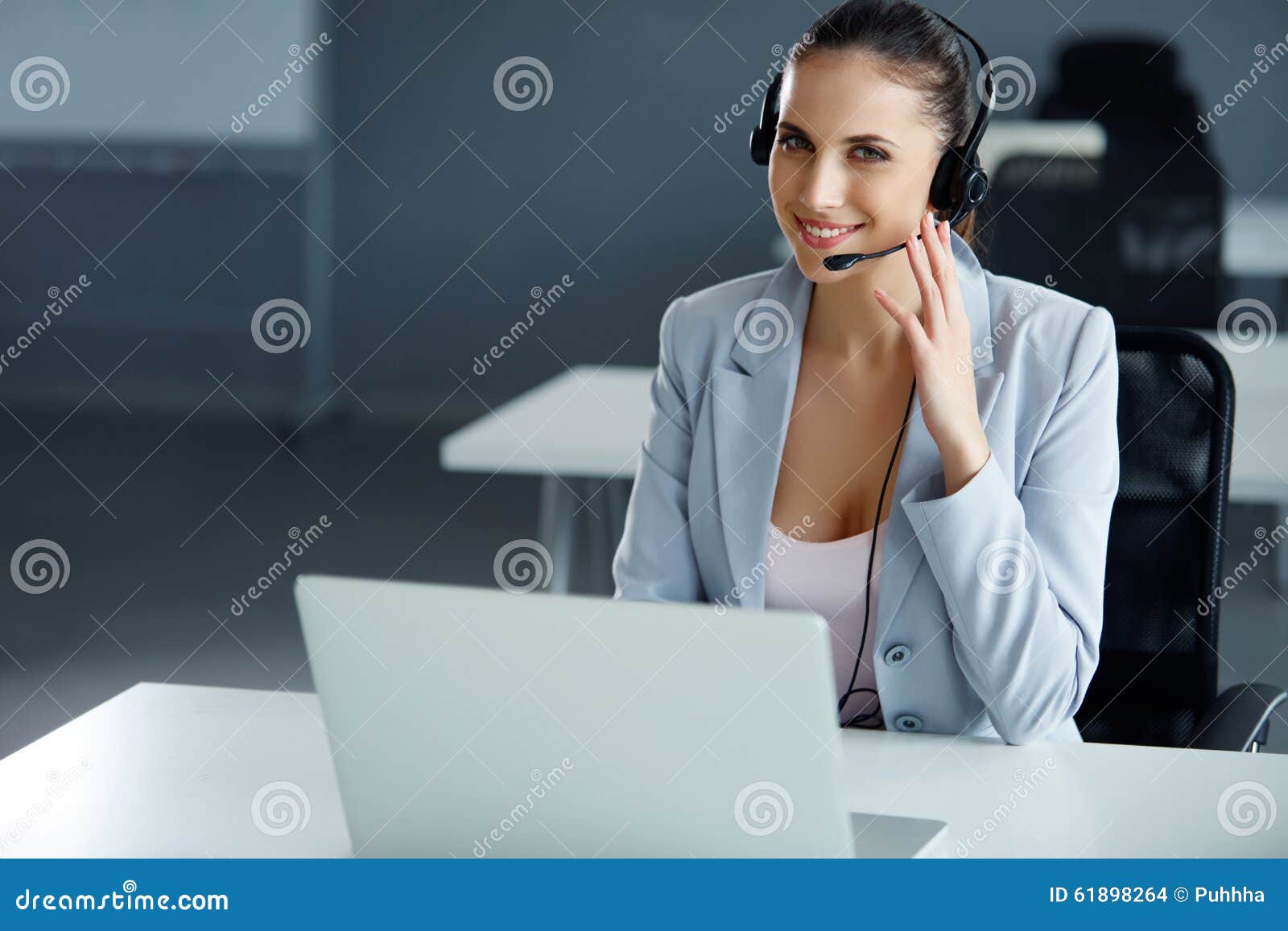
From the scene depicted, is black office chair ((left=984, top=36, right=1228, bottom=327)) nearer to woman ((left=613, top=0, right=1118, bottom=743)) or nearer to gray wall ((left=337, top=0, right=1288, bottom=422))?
gray wall ((left=337, top=0, right=1288, bottom=422))

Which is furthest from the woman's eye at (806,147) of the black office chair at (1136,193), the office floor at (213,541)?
the black office chair at (1136,193)

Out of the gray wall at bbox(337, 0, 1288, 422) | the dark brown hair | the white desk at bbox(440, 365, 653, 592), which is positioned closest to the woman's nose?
the dark brown hair

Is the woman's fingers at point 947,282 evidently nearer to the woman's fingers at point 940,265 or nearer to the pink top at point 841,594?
the woman's fingers at point 940,265

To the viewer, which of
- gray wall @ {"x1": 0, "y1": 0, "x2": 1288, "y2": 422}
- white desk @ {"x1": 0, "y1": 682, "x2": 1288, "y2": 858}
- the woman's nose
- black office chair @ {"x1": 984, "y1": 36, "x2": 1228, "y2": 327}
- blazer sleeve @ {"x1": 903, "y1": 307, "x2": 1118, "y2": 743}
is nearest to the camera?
white desk @ {"x1": 0, "y1": 682, "x2": 1288, "y2": 858}

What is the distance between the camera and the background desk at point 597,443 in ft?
7.22

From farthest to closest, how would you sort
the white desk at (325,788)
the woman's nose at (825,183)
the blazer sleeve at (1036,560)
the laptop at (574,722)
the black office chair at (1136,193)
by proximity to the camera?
the black office chair at (1136,193)
the woman's nose at (825,183)
the blazer sleeve at (1036,560)
the white desk at (325,788)
the laptop at (574,722)

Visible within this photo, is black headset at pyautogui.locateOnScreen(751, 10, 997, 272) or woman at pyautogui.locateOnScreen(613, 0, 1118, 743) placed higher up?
black headset at pyautogui.locateOnScreen(751, 10, 997, 272)

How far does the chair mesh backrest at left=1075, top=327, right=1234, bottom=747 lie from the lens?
147cm

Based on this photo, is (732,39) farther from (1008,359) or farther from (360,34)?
(1008,359)

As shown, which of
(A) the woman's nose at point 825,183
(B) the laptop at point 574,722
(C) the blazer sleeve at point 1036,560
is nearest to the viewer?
(B) the laptop at point 574,722

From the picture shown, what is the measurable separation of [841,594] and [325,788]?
0.53 meters

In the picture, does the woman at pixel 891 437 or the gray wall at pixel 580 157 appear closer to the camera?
the woman at pixel 891 437

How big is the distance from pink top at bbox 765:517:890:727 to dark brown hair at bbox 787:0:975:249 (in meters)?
0.41

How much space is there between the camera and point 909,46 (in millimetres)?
1361
